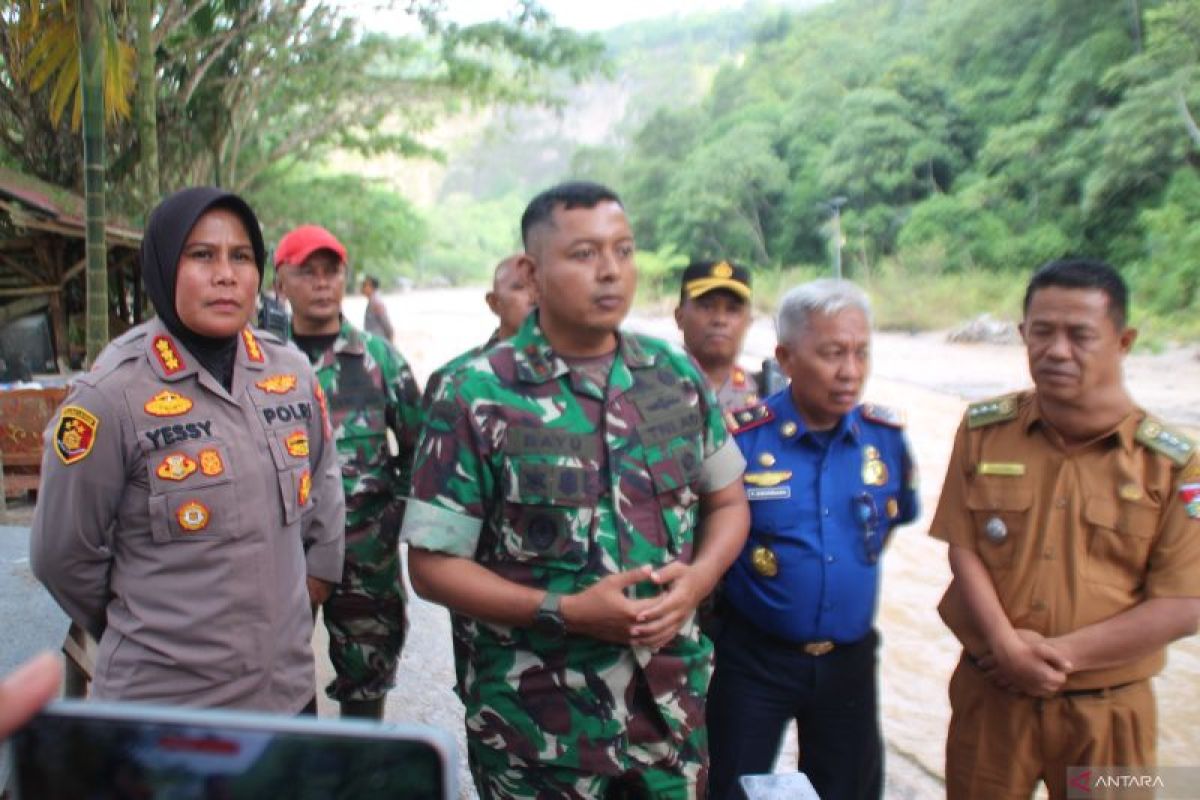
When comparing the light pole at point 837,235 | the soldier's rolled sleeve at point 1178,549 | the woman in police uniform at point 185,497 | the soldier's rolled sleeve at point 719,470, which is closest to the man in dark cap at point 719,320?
the soldier's rolled sleeve at point 719,470

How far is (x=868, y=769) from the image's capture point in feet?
7.40

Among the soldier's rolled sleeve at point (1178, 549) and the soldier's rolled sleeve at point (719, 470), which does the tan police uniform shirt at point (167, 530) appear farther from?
the soldier's rolled sleeve at point (1178, 549)

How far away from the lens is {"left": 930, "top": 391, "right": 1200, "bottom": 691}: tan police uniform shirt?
76.9 inches

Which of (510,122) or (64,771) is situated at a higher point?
(510,122)

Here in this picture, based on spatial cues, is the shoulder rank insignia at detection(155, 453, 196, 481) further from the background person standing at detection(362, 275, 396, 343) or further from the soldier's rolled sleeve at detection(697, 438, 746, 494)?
the background person standing at detection(362, 275, 396, 343)

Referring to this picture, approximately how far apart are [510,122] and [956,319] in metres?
12.8

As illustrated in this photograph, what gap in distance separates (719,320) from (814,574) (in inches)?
45.1

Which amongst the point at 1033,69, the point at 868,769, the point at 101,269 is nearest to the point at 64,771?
the point at 868,769

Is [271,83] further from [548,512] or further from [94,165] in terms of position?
[548,512]

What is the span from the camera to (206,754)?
0.76m

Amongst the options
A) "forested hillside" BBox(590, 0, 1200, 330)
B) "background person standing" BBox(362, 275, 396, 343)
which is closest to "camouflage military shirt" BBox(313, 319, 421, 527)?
"background person standing" BBox(362, 275, 396, 343)

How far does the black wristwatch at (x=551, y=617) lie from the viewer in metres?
1.66

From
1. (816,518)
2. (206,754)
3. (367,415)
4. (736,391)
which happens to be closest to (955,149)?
(736,391)

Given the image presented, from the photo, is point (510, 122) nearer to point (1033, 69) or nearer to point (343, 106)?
point (343, 106)
